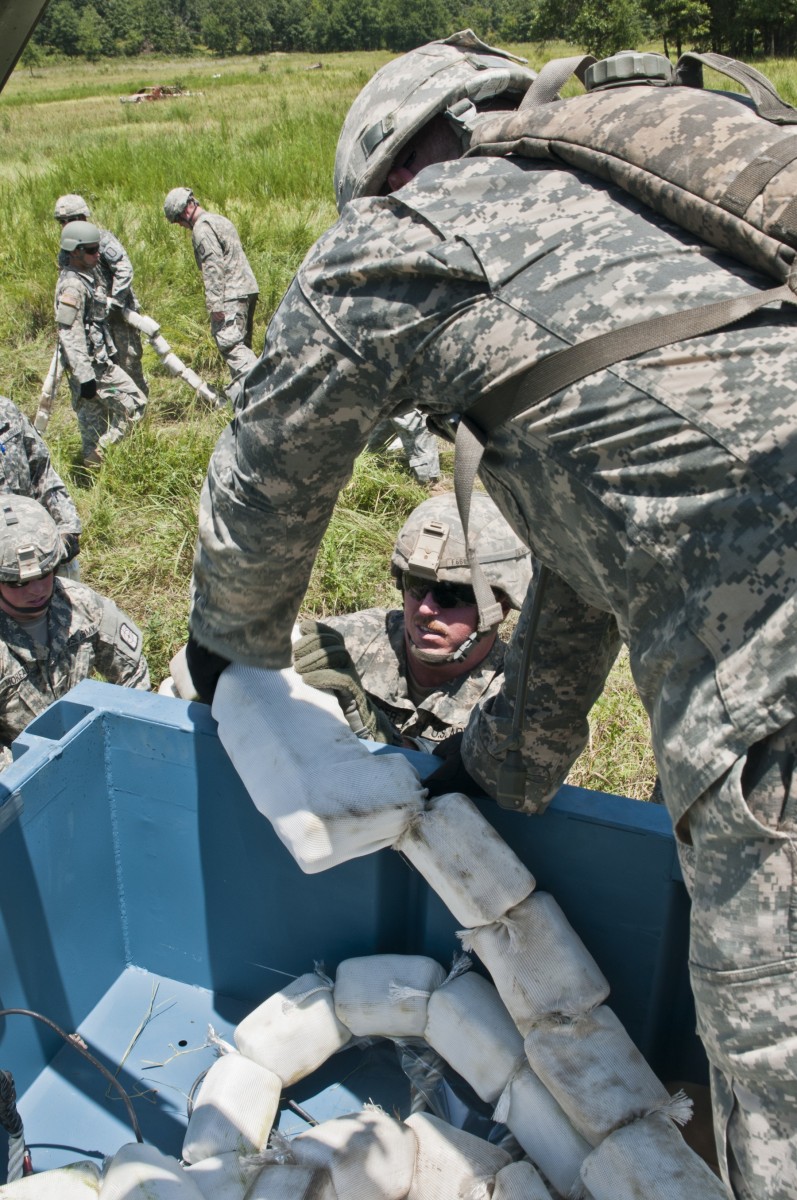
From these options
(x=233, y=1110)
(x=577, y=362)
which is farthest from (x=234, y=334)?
(x=577, y=362)

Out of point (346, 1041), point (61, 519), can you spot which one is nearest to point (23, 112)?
point (61, 519)

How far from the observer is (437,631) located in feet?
10.1

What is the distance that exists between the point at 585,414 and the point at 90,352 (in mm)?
6293

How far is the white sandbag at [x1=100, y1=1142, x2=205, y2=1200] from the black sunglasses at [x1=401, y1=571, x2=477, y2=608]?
162 cm

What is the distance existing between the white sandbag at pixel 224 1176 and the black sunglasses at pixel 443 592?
1555mm

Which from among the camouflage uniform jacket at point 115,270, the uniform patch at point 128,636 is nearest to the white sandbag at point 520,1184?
the uniform patch at point 128,636

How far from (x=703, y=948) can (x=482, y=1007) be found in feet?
2.77

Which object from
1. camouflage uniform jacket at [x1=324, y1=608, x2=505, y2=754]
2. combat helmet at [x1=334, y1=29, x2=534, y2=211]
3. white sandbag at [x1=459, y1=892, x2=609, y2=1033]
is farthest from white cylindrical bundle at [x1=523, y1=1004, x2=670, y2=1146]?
combat helmet at [x1=334, y1=29, x2=534, y2=211]

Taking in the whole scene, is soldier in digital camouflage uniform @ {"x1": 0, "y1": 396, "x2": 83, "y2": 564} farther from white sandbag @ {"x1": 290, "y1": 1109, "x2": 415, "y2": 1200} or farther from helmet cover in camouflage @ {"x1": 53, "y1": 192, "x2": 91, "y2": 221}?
helmet cover in camouflage @ {"x1": 53, "y1": 192, "x2": 91, "y2": 221}

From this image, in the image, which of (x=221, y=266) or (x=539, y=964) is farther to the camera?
(x=221, y=266)

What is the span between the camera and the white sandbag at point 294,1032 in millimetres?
2184

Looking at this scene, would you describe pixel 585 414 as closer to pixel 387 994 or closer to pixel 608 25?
pixel 387 994

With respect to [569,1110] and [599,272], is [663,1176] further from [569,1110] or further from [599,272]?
[599,272]

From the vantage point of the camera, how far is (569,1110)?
74.0 inches
